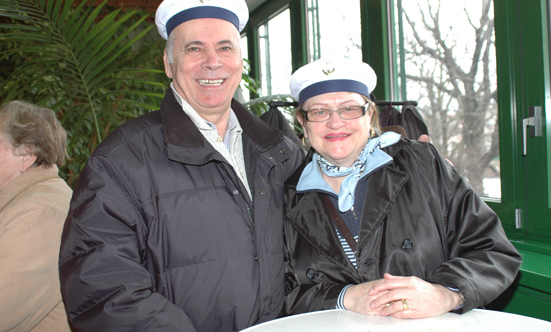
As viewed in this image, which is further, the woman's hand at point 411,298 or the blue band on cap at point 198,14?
the blue band on cap at point 198,14

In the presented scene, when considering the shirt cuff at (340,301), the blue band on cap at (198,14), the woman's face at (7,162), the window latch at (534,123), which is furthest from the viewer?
the window latch at (534,123)

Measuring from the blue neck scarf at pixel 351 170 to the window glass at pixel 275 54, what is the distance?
367 centimetres

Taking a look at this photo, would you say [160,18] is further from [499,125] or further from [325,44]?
[325,44]

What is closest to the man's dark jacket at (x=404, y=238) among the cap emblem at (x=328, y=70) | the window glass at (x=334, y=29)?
the cap emblem at (x=328, y=70)

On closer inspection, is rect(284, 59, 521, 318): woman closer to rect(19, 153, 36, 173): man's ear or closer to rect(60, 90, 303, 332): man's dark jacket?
rect(60, 90, 303, 332): man's dark jacket

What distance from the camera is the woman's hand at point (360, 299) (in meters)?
1.26

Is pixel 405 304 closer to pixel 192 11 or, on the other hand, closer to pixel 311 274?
pixel 311 274

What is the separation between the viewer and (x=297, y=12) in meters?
4.69

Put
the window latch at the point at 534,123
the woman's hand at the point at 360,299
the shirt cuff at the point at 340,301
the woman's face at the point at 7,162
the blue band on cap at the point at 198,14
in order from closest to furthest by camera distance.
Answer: the woman's hand at the point at 360,299, the shirt cuff at the point at 340,301, the blue band on cap at the point at 198,14, the woman's face at the point at 7,162, the window latch at the point at 534,123

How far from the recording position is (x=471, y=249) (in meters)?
1.42

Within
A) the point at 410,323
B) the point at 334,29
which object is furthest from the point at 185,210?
the point at 334,29

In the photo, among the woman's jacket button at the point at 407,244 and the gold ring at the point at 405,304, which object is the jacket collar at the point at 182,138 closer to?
the woman's jacket button at the point at 407,244

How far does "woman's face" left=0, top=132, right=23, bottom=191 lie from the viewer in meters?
1.84

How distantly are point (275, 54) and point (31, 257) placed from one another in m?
4.41
